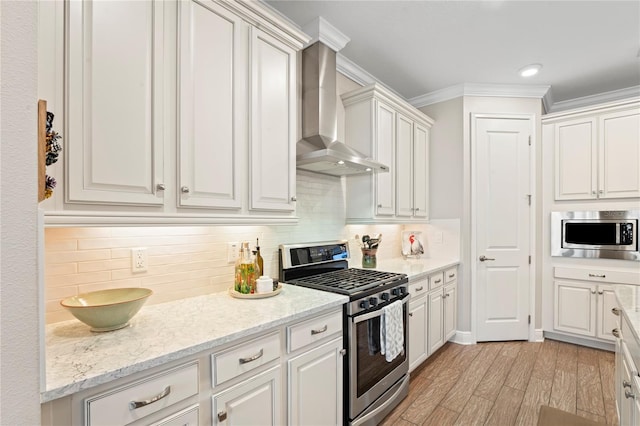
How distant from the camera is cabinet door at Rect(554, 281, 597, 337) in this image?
3262mm

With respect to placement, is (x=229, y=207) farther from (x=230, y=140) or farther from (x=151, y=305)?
(x=151, y=305)

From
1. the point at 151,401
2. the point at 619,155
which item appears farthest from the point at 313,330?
the point at 619,155

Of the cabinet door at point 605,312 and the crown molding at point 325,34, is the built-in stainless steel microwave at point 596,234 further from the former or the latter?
the crown molding at point 325,34

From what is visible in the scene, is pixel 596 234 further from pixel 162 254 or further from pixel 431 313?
pixel 162 254

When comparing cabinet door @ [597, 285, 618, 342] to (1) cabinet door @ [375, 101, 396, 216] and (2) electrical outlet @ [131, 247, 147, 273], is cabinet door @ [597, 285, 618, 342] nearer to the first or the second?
(1) cabinet door @ [375, 101, 396, 216]

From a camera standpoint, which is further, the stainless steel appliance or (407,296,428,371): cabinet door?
(407,296,428,371): cabinet door

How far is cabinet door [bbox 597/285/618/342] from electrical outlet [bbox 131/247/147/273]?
13.8ft

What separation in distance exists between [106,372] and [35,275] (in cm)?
51

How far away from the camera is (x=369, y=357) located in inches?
77.9

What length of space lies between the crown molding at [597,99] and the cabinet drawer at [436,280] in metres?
2.74

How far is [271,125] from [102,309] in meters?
1.23

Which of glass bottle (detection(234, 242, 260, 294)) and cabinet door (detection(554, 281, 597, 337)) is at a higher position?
glass bottle (detection(234, 242, 260, 294))

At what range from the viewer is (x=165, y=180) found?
1348mm

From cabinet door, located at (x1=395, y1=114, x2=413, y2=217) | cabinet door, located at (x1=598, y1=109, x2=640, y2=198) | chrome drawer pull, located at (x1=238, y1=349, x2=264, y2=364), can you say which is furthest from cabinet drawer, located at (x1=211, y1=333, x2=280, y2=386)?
cabinet door, located at (x1=598, y1=109, x2=640, y2=198)
